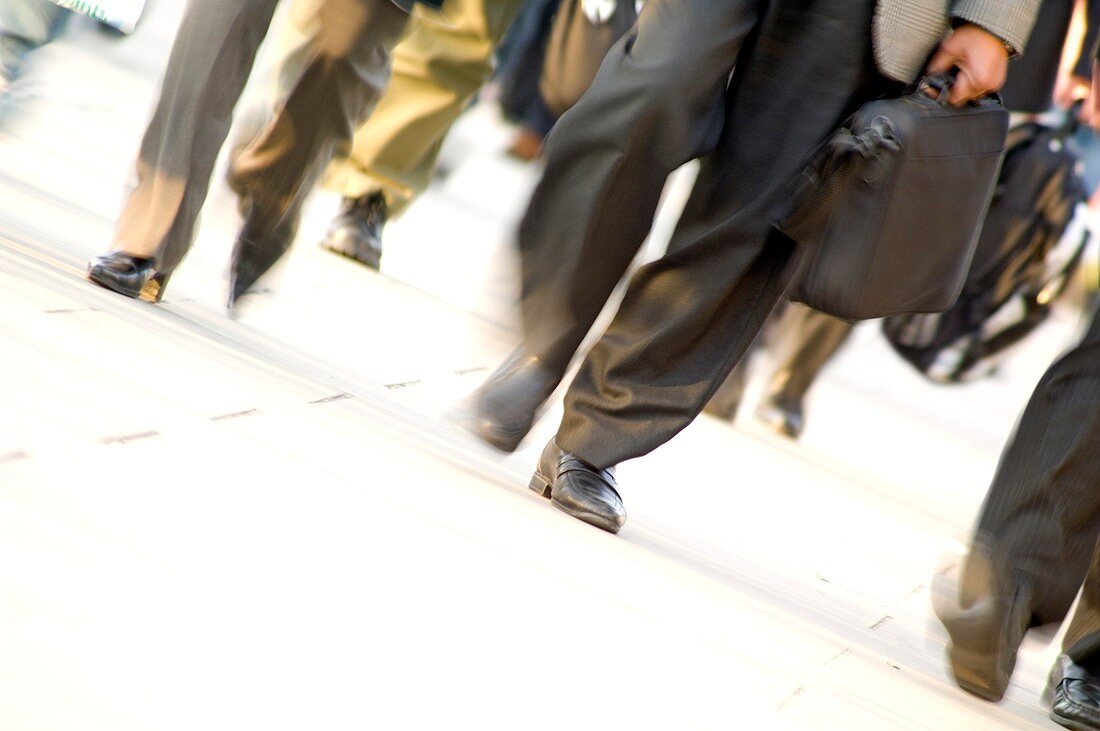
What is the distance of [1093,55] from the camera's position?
4.40 m

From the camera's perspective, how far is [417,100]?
4.88 meters

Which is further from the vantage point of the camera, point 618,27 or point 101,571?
point 618,27

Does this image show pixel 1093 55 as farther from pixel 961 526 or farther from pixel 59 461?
pixel 59 461

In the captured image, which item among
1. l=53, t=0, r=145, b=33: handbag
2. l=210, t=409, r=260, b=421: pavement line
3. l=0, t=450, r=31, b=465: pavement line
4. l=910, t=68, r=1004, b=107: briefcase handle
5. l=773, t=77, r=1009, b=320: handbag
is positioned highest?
l=910, t=68, r=1004, b=107: briefcase handle

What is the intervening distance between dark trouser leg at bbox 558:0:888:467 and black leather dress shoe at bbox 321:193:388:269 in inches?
81.9

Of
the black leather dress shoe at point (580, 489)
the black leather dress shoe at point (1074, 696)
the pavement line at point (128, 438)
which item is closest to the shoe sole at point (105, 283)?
the black leather dress shoe at point (580, 489)

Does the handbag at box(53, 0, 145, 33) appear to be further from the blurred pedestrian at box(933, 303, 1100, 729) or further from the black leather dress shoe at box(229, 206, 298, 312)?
the blurred pedestrian at box(933, 303, 1100, 729)

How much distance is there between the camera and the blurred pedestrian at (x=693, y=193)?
8.51ft

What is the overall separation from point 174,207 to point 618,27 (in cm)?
219

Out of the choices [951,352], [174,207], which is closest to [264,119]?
[174,207]

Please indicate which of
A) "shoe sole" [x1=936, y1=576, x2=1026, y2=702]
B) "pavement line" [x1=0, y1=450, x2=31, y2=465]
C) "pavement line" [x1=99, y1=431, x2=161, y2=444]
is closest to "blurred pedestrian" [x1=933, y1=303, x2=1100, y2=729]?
"shoe sole" [x1=936, y1=576, x2=1026, y2=702]

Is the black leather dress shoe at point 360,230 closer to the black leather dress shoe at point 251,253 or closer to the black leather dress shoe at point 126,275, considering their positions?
the black leather dress shoe at point 251,253

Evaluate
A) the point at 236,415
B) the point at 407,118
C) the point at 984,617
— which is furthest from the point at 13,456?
the point at 407,118

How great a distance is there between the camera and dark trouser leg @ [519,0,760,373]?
8.41ft
